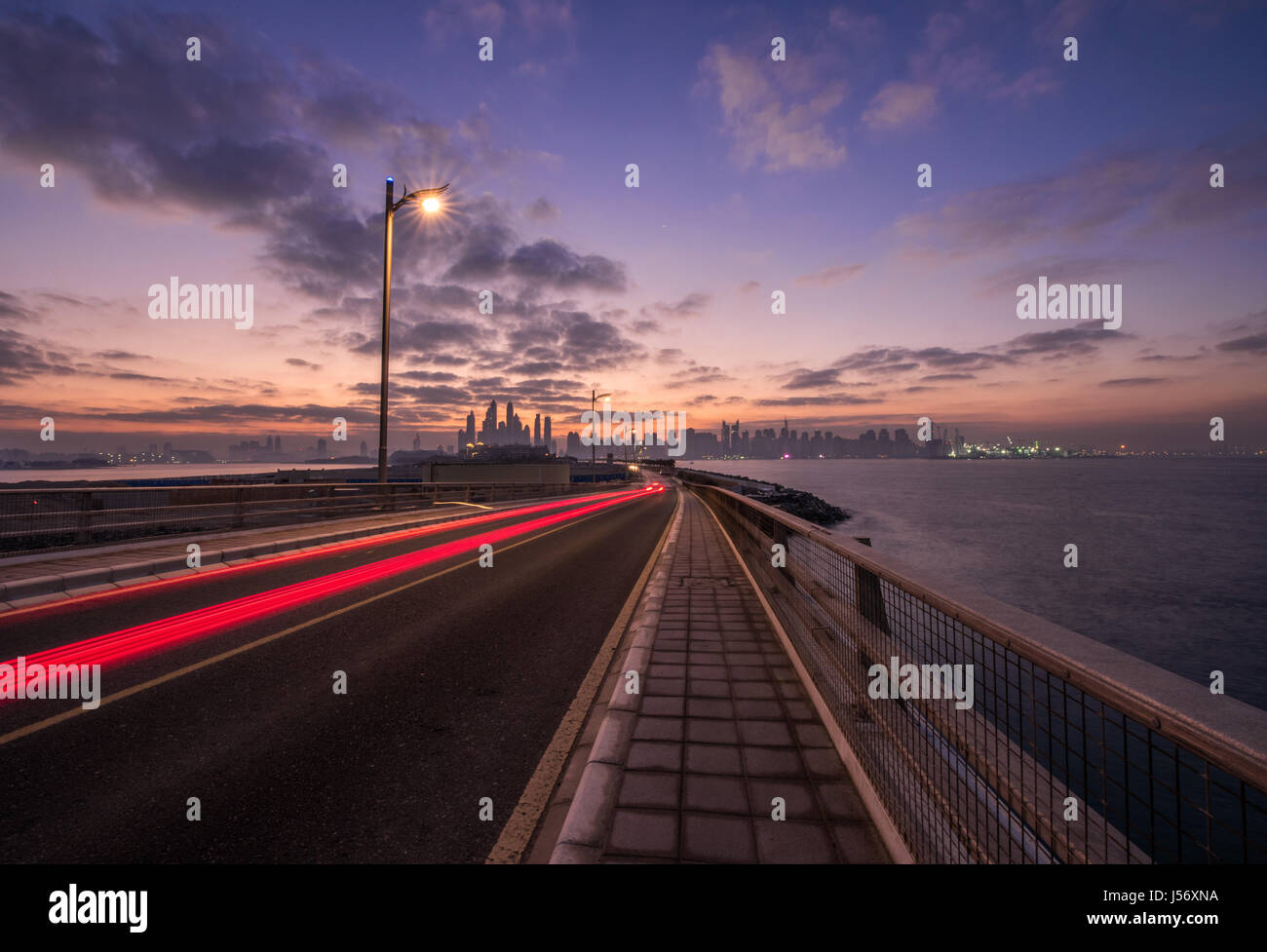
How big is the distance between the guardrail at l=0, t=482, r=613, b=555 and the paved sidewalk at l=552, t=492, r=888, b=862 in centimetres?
888

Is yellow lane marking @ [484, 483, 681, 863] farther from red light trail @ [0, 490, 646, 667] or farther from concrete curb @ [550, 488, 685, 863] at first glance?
red light trail @ [0, 490, 646, 667]

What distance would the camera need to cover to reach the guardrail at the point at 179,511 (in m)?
10.3

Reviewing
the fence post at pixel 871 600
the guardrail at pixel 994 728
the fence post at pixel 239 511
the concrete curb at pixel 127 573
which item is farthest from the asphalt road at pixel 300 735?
the fence post at pixel 239 511

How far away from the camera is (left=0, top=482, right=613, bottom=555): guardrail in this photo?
1030 centimetres

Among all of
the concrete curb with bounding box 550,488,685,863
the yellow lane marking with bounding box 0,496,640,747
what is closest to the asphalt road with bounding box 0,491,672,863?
the yellow lane marking with bounding box 0,496,640,747

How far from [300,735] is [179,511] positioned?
1181 centimetres

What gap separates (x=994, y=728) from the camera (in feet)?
8.39

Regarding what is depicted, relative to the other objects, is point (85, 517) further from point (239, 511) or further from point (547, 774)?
point (547, 774)

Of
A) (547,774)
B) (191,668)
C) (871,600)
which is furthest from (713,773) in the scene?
(191,668)

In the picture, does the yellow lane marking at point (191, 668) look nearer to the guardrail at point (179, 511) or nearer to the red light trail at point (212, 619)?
the red light trail at point (212, 619)

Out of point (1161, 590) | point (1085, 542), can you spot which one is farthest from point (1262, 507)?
point (1161, 590)

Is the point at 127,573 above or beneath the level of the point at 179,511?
beneath

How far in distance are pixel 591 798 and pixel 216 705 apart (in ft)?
11.2

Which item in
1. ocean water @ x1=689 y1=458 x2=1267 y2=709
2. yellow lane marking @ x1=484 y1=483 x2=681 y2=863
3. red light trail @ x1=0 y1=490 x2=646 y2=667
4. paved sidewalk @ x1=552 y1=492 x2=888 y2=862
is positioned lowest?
ocean water @ x1=689 y1=458 x2=1267 y2=709
